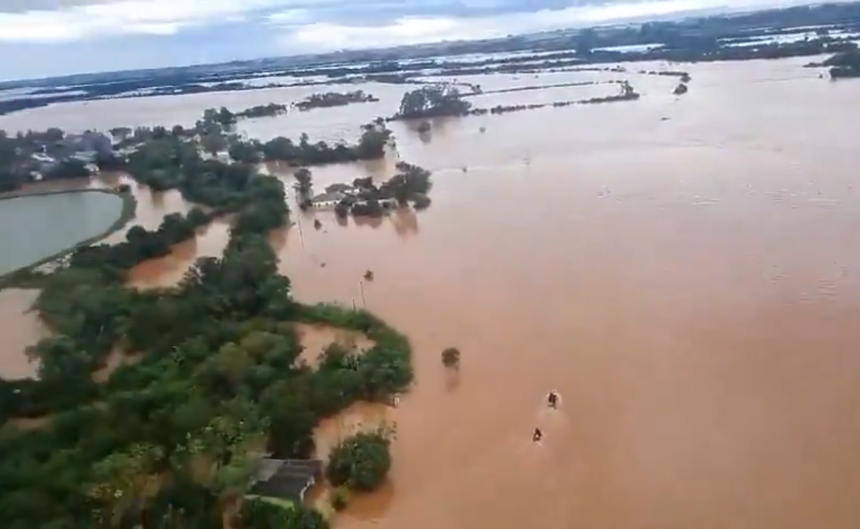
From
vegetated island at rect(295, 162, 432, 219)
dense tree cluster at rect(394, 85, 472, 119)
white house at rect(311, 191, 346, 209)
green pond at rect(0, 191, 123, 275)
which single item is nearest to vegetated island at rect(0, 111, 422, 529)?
green pond at rect(0, 191, 123, 275)

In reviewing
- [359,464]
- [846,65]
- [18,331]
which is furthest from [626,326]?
[846,65]

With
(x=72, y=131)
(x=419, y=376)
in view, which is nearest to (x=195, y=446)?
(x=419, y=376)

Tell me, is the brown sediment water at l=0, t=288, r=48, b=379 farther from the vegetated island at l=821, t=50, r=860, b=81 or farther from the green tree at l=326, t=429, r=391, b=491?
the vegetated island at l=821, t=50, r=860, b=81

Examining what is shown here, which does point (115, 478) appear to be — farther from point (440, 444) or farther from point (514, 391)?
point (514, 391)

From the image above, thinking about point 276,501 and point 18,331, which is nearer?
point 276,501

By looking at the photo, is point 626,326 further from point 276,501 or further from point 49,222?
point 49,222

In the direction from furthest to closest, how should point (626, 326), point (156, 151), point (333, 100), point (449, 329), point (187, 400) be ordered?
point (333, 100)
point (156, 151)
point (449, 329)
point (626, 326)
point (187, 400)
